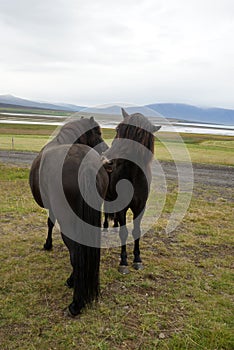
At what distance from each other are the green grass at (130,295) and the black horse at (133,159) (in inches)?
24.6

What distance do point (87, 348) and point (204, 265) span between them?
8.39 feet

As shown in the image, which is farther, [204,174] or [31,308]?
[204,174]

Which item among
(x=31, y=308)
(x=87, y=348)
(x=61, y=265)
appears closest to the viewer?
(x=87, y=348)

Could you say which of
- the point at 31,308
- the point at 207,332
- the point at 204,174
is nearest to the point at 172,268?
the point at 207,332

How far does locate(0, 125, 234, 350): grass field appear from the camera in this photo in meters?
2.96

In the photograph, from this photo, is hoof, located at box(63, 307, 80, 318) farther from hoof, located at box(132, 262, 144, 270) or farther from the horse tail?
hoof, located at box(132, 262, 144, 270)

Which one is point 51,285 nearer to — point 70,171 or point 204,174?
point 70,171

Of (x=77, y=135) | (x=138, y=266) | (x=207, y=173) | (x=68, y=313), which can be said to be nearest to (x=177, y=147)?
(x=207, y=173)

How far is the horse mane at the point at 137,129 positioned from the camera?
13.4 feet

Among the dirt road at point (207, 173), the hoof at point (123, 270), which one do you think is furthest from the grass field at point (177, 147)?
the hoof at point (123, 270)

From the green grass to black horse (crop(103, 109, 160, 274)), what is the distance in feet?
2.05

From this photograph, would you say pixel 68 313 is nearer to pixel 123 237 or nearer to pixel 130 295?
pixel 130 295

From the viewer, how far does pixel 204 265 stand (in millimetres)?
4723

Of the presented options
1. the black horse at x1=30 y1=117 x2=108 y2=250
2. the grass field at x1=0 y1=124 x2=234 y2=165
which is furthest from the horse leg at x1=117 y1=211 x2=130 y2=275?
the grass field at x1=0 y1=124 x2=234 y2=165
